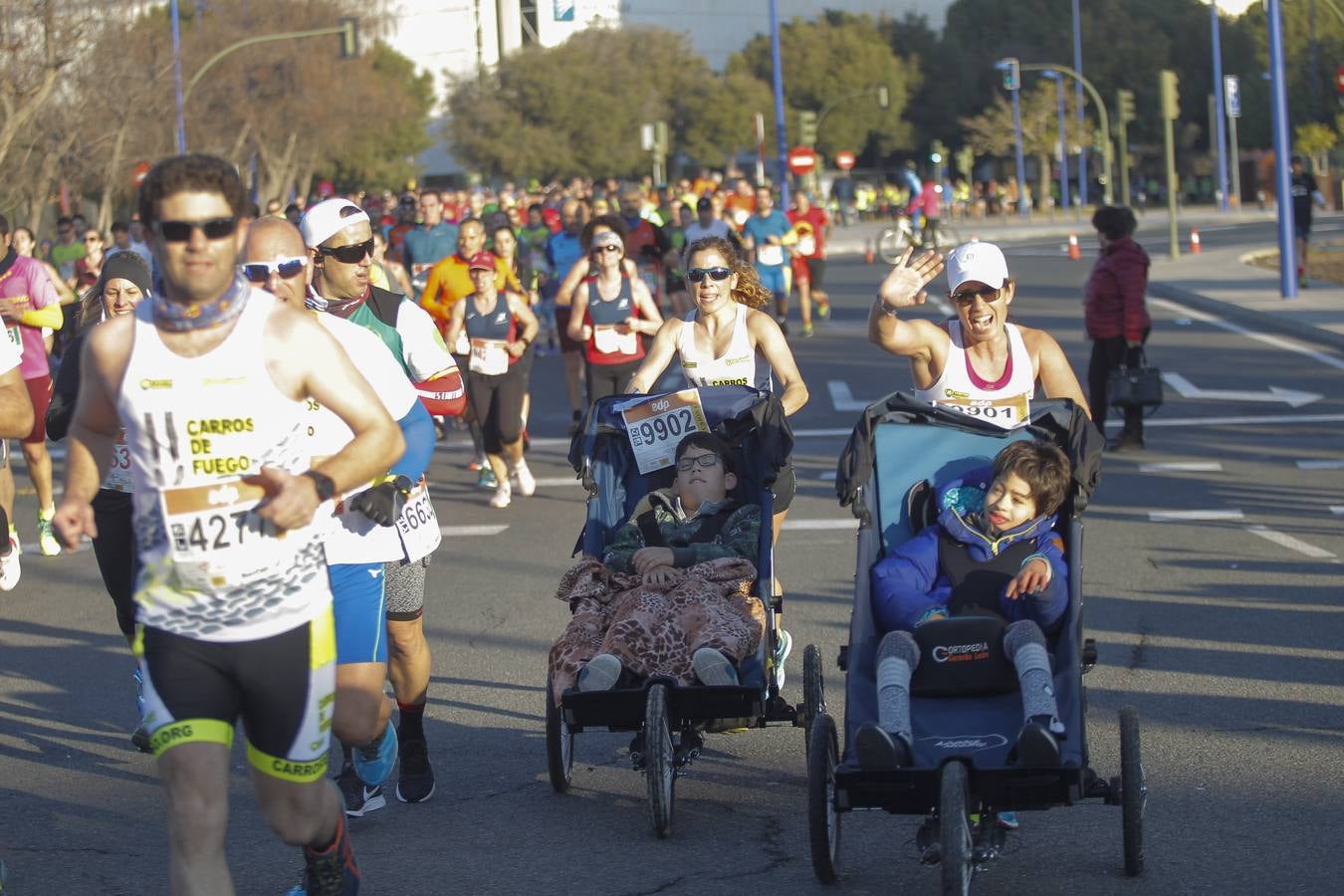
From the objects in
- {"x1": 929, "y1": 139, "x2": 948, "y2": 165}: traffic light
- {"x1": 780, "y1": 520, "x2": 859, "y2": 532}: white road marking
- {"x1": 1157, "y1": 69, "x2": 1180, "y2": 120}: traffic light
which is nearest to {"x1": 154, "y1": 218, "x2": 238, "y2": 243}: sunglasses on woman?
{"x1": 780, "y1": 520, "x2": 859, "y2": 532}: white road marking

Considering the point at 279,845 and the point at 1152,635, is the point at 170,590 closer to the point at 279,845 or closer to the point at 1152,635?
the point at 279,845

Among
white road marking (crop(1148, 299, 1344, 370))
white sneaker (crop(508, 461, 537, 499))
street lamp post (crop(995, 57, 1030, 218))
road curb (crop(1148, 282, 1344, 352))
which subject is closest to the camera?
white sneaker (crop(508, 461, 537, 499))

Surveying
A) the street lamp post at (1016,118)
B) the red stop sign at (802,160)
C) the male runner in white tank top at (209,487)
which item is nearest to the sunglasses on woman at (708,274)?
the male runner in white tank top at (209,487)

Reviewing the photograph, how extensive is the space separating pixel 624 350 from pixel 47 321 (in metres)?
4.09

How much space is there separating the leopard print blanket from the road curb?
15026 millimetres

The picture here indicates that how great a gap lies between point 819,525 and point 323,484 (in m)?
7.75

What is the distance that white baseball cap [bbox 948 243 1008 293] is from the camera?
20.9 ft

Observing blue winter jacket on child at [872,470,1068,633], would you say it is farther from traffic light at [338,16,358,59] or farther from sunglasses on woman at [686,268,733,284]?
traffic light at [338,16,358,59]

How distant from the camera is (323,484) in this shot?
4070 millimetres

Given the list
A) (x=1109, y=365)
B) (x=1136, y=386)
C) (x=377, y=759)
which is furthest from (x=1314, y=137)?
(x=377, y=759)

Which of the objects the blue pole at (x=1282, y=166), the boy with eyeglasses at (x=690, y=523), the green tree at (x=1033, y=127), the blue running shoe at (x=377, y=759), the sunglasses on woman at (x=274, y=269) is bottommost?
the blue running shoe at (x=377, y=759)

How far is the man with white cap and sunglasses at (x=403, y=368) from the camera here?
5.86m

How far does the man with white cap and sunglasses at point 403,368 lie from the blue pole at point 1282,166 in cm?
2057

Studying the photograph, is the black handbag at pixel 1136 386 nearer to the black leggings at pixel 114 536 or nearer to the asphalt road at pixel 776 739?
the asphalt road at pixel 776 739
